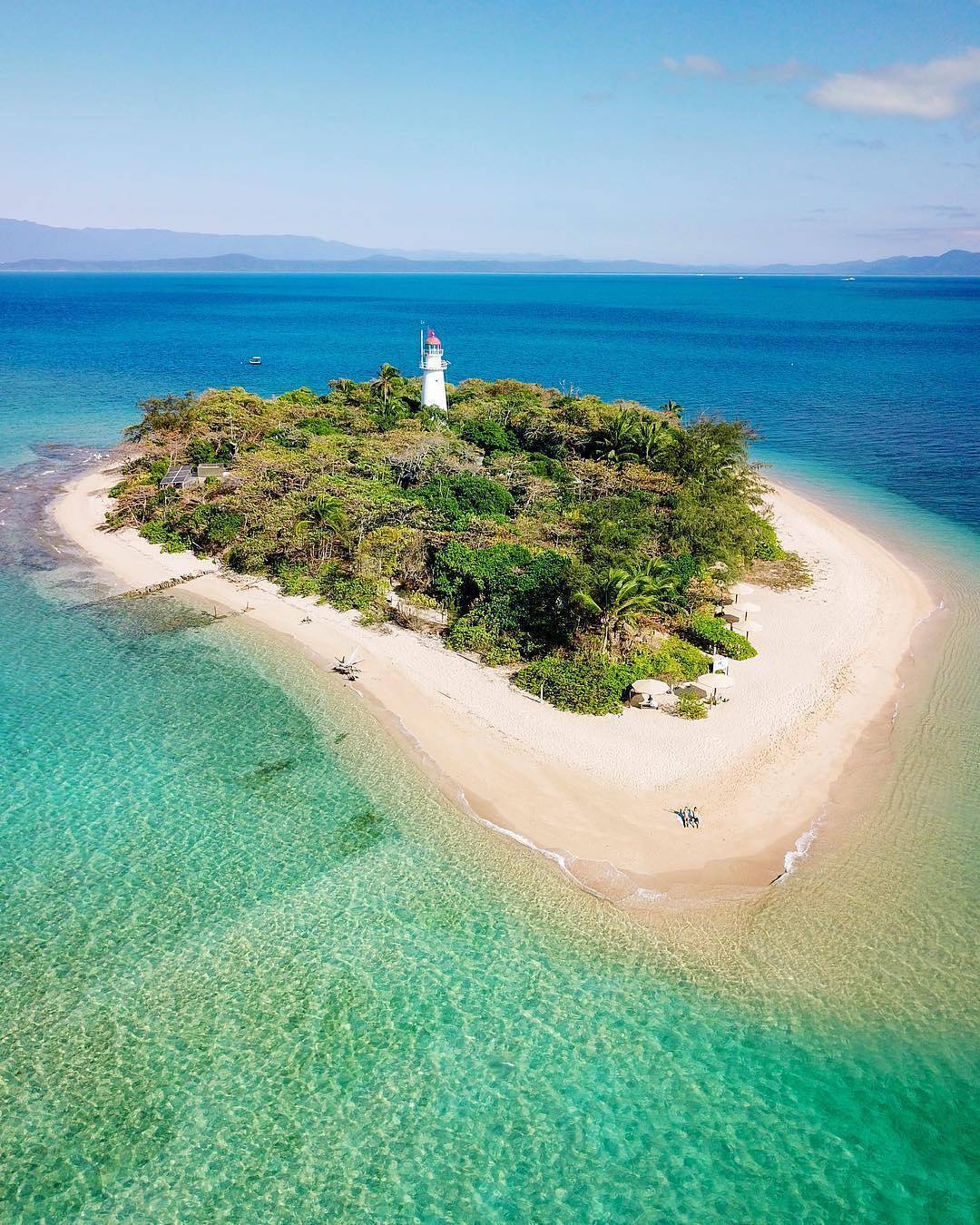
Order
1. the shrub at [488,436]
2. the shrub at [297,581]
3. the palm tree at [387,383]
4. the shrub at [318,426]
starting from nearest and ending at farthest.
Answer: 1. the shrub at [297,581]
2. the shrub at [488,436]
3. the shrub at [318,426]
4. the palm tree at [387,383]

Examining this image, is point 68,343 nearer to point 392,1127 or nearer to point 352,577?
point 352,577

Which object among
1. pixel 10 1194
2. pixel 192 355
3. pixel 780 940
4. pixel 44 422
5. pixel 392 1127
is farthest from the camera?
pixel 192 355

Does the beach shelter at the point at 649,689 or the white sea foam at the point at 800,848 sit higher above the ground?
the beach shelter at the point at 649,689

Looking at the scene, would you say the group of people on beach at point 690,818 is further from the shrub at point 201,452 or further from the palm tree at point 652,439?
the shrub at point 201,452

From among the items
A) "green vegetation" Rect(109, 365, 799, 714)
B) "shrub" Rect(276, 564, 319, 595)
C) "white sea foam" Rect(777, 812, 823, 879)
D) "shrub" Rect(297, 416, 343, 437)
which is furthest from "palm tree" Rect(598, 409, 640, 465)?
"white sea foam" Rect(777, 812, 823, 879)

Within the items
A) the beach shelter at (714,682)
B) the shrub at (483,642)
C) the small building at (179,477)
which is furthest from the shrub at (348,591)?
the beach shelter at (714,682)

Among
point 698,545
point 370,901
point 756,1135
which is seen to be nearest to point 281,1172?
point 370,901

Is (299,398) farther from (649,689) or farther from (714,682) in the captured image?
(714,682)
